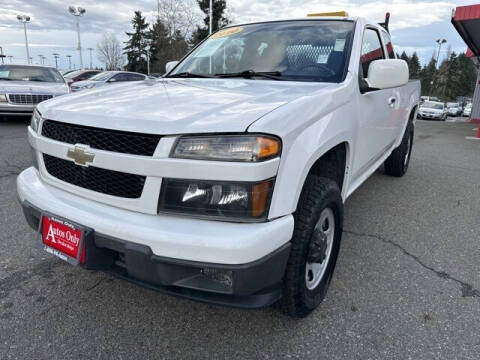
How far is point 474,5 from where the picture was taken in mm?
11992

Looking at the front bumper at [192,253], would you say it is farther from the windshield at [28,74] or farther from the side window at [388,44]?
the windshield at [28,74]

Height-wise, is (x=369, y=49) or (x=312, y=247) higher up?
(x=369, y=49)

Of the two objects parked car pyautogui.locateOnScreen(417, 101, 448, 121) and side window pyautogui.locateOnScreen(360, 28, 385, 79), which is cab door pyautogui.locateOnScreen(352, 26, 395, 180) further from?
parked car pyautogui.locateOnScreen(417, 101, 448, 121)

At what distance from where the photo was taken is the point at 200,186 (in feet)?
5.14

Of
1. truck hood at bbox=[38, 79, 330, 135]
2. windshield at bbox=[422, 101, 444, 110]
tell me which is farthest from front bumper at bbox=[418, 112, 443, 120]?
truck hood at bbox=[38, 79, 330, 135]

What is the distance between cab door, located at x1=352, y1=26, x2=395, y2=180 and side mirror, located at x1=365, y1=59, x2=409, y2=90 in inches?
4.7

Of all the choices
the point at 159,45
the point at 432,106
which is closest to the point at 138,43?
the point at 159,45

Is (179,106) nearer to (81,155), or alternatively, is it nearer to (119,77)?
(81,155)

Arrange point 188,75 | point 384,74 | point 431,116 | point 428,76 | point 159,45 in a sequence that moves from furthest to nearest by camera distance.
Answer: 1. point 428,76
2. point 159,45
3. point 431,116
4. point 188,75
5. point 384,74

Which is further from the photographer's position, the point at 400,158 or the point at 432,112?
the point at 432,112

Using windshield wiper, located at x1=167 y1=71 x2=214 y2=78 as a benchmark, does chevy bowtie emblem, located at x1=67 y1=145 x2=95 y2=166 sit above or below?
below

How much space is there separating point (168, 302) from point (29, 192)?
3.34ft

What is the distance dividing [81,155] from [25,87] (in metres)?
7.93

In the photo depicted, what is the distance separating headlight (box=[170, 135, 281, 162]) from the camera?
153 centimetres
